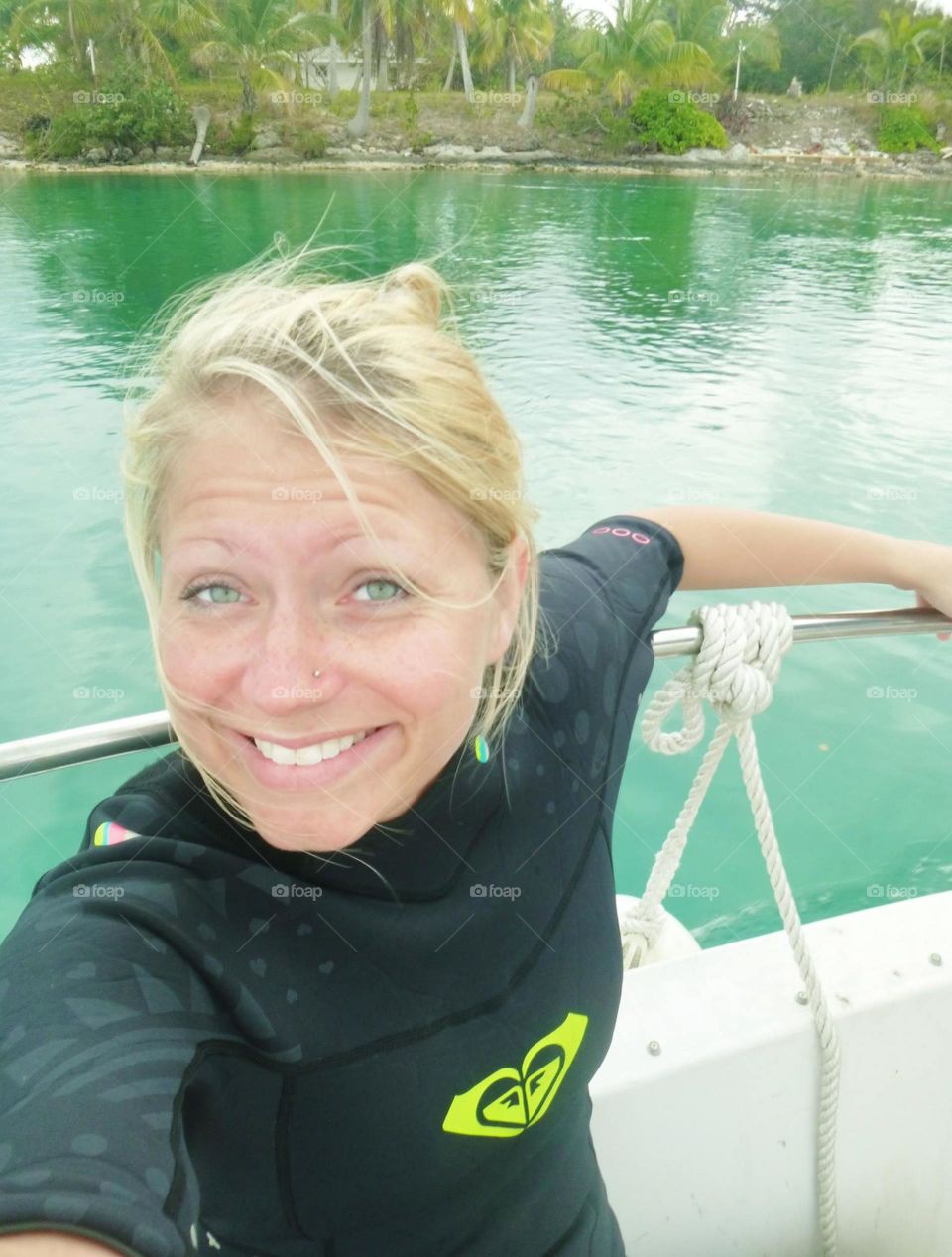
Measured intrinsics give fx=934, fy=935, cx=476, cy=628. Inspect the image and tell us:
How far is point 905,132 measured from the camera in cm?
2697

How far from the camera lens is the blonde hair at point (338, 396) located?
62 centimetres

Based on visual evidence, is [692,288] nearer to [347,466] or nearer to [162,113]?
[347,466]

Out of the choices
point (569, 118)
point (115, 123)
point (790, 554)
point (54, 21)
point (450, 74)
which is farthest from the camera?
point (450, 74)

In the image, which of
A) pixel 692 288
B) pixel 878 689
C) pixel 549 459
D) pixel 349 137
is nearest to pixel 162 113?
pixel 349 137

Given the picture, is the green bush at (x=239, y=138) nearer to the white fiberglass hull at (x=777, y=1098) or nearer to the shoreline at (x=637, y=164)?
the shoreline at (x=637, y=164)

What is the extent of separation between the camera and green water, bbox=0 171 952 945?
3.86 meters

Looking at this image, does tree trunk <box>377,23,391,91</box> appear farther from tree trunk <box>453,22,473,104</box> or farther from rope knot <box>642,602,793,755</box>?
rope knot <box>642,602,793,755</box>

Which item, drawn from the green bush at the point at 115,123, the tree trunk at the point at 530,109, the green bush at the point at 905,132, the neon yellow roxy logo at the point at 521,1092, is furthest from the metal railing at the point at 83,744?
the green bush at the point at 905,132

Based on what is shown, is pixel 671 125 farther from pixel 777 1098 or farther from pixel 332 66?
pixel 777 1098

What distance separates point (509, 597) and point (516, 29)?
32.3 meters

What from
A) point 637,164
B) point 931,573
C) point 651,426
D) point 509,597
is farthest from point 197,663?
point 637,164

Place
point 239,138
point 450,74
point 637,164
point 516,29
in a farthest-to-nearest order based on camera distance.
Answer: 1. point 450,74
2. point 516,29
3. point 637,164
4. point 239,138

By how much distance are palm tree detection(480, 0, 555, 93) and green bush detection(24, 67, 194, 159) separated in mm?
10577

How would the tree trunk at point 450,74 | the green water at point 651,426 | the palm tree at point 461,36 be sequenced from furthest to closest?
1. the tree trunk at point 450,74
2. the palm tree at point 461,36
3. the green water at point 651,426
